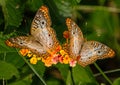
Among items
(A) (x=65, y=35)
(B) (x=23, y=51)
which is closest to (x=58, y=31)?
(A) (x=65, y=35)

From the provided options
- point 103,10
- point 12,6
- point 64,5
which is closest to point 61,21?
point 64,5

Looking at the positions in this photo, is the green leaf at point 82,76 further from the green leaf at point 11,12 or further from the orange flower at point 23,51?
the green leaf at point 11,12

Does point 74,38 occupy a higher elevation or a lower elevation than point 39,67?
higher

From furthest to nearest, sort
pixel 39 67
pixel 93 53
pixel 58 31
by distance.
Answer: pixel 58 31, pixel 39 67, pixel 93 53

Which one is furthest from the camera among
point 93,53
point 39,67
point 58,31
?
point 58,31

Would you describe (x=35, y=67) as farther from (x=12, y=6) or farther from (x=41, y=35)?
(x=12, y=6)

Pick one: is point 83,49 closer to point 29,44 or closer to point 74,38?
point 74,38

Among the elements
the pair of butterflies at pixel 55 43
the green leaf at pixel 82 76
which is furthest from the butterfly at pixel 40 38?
the green leaf at pixel 82 76

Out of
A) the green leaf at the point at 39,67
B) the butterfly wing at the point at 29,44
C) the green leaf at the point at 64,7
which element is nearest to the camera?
the butterfly wing at the point at 29,44
